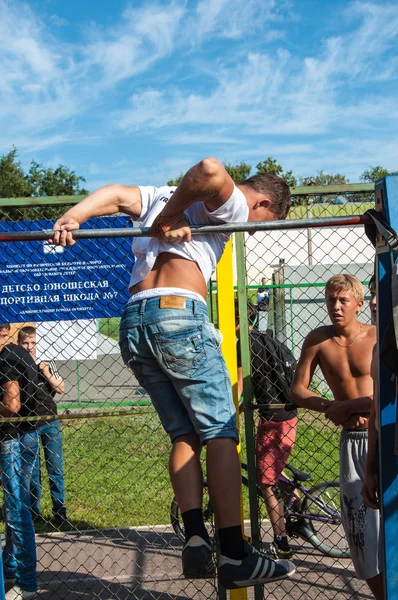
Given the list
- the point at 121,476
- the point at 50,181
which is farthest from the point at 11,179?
the point at 121,476

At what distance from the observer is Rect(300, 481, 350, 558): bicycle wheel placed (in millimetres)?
5770

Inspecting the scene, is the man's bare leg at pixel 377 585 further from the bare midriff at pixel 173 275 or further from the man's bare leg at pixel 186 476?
the bare midriff at pixel 173 275

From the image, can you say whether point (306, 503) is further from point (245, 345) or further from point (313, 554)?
point (245, 345)

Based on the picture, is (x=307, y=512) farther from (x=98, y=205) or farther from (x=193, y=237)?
(x=98, y=205)

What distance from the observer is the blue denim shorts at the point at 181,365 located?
9.46 ft

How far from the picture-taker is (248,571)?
281 cm

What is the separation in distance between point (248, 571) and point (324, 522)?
3508 mm

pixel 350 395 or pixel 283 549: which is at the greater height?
pixel 350 395

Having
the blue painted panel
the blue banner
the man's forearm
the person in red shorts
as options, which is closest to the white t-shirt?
the man's forearm

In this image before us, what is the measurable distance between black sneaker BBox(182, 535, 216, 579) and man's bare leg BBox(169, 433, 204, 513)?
151 mm

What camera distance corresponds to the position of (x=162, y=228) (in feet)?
9.73

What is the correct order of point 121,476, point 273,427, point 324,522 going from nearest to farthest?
1. point 273,427
2. point 324,522
3. point 121,476

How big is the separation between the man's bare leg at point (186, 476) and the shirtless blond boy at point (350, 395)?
1.34m

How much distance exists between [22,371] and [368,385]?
288 centimetres
